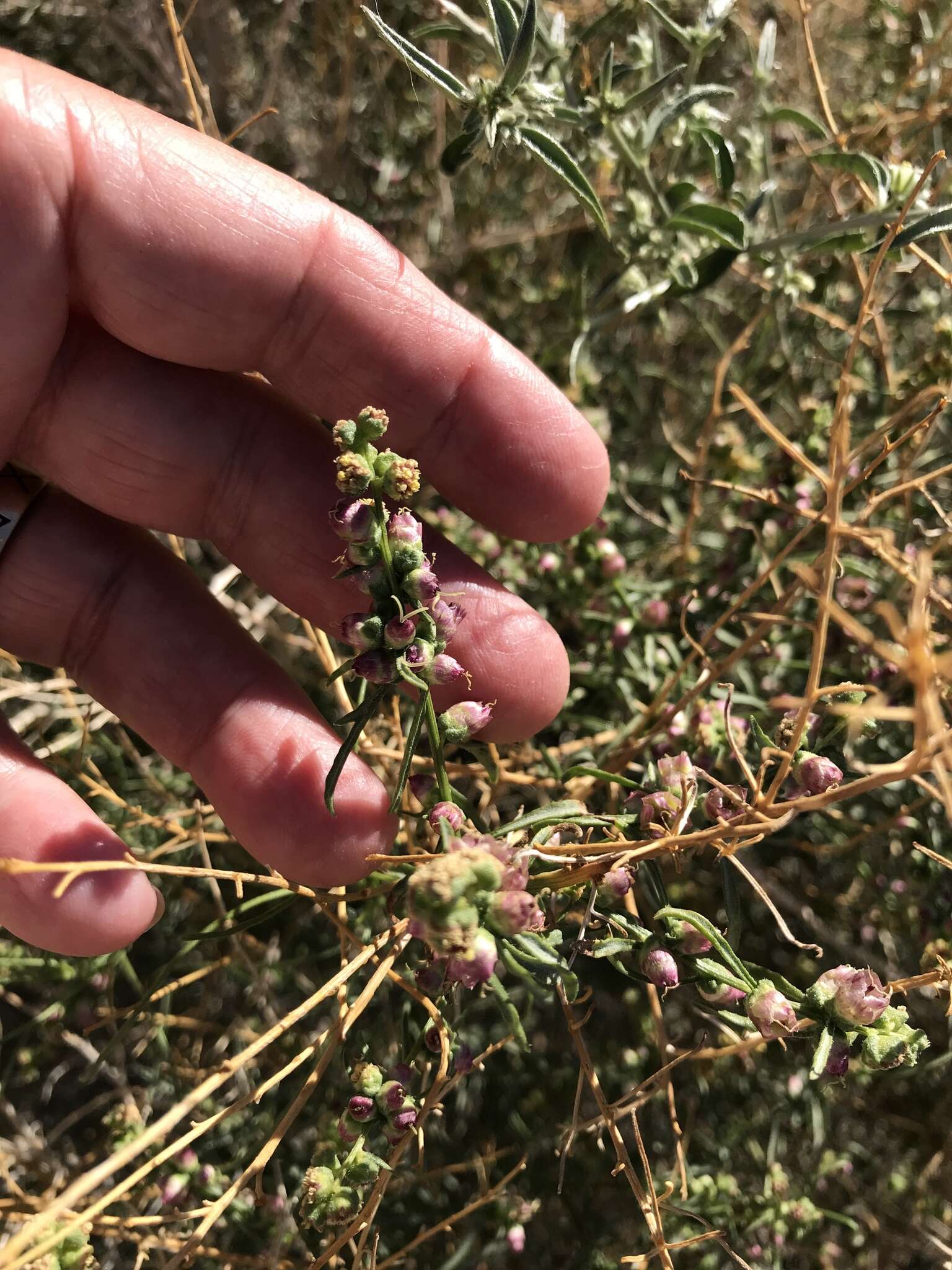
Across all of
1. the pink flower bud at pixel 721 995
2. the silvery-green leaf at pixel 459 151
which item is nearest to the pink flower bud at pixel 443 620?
the pink flower bud at pixel 721 995

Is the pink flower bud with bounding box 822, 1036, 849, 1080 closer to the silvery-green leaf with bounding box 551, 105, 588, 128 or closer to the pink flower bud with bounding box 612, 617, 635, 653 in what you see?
the pink flower bud with bounding box 612, 617, 635, 653

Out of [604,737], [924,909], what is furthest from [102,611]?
[924,909]

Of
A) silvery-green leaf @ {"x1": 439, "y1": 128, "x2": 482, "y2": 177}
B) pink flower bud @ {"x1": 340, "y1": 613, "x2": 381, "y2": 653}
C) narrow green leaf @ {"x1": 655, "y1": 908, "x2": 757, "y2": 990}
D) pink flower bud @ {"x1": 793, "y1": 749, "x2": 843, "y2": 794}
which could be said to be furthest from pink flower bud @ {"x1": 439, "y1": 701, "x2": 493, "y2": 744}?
silvery-green leaf @ {"x1": 439, "y1": 128, "x2": 482, "y2": 177}

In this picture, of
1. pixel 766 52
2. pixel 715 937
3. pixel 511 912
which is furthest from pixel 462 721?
pixel 766 52

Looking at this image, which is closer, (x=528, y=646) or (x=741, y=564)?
(x=528, y=646)

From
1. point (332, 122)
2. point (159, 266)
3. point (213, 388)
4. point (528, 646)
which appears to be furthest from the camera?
point (332, 122)

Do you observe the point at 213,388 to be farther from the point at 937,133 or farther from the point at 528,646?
the point at 937,133
